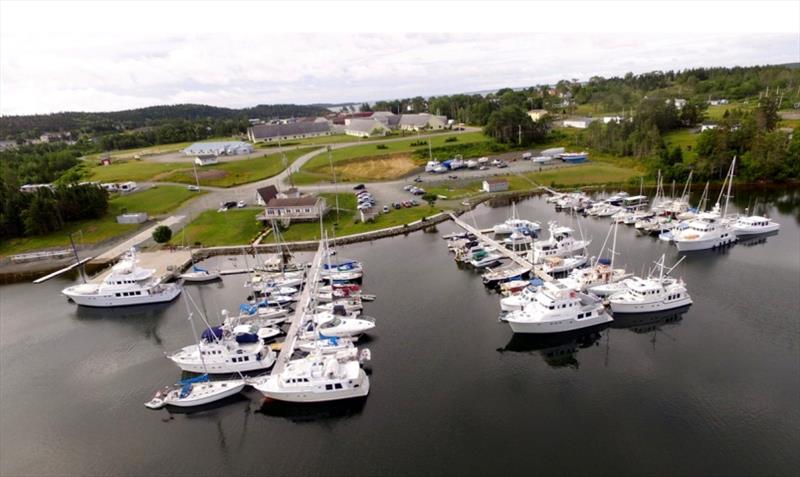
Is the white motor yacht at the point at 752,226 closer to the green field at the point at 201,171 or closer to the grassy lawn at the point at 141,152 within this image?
the green field at the point at 201,171

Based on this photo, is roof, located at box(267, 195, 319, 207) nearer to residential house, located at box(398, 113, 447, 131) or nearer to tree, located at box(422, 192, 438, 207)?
tree, located at box(422, 192, 438, 207)

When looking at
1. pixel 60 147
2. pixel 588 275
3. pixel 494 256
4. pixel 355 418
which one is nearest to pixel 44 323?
pixel 355 418

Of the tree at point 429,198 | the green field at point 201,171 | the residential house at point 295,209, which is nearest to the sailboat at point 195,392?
the residential house at point 295,209

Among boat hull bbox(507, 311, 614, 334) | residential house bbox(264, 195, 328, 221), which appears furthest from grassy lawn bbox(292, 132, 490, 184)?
boat hull bbox(507, 311, 614, 334)

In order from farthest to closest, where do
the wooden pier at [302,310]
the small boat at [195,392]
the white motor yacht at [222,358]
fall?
1. the wooden pier at [302,310]
2. the white motor yacht at [222,358]
3. the small boat at [195,392]

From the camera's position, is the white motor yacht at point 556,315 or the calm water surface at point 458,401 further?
the white motor yacht at point 556,315

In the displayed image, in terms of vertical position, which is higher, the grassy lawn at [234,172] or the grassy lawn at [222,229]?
the grassy lawn at [234,172]
